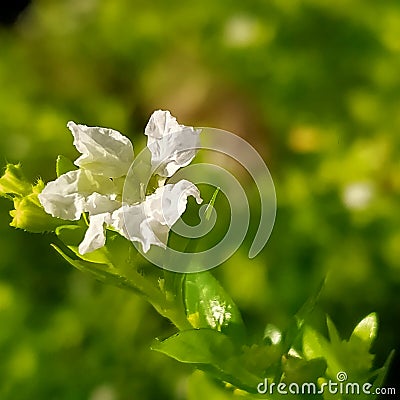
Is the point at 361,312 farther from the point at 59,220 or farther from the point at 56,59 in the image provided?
the point at 56,59

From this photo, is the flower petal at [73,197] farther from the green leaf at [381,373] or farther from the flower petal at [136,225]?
the green leaf at [381,373]

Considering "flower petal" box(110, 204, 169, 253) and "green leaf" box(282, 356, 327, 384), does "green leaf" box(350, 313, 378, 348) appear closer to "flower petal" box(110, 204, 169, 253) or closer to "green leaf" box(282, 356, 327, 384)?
"green leaf" box(282, 356, 327, 384)

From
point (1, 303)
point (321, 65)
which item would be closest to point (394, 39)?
point (321, 65)

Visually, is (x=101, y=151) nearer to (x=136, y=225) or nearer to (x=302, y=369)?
(x=136, y=225)

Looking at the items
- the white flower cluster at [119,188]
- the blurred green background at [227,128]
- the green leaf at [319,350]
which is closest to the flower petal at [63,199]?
the white flower cluster at [119,188]

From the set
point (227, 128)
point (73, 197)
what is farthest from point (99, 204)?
point (227, 128)

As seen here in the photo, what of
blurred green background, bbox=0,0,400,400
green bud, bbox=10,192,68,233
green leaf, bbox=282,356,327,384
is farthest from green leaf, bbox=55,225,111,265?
blurred green background, bbox=0,0,400,400
